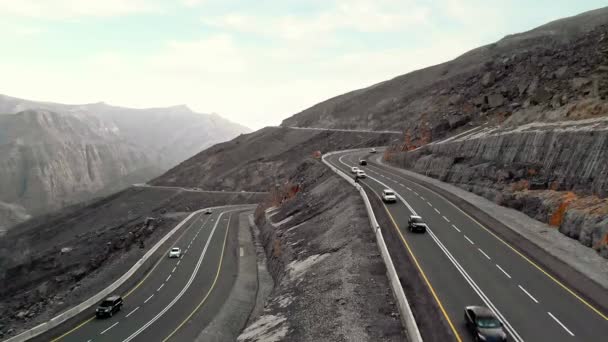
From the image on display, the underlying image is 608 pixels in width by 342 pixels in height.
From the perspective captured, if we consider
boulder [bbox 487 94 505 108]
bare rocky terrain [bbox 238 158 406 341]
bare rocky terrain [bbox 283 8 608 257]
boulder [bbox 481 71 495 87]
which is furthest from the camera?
boulder [bbox 481 71 495 87]

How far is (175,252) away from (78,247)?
117 ft

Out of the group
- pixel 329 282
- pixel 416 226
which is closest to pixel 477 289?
pixel 329 282

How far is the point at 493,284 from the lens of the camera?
64.4ft

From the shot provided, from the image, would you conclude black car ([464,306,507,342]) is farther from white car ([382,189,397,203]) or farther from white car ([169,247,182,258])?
white car ([169,247,182,258])

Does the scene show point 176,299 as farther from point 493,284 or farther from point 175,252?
point 493,284

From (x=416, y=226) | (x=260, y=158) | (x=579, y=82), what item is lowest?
(x=416, y=226)

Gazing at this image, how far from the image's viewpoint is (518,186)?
1265 inches

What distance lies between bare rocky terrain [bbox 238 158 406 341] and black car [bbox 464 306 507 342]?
9.05 ft

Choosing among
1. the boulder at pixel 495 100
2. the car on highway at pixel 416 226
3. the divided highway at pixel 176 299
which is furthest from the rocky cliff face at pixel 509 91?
the divided highway at pixel 176 299

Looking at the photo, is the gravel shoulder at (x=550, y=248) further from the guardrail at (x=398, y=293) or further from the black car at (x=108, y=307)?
the black car at (x=108, y=307)

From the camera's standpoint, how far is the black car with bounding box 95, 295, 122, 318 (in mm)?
29797

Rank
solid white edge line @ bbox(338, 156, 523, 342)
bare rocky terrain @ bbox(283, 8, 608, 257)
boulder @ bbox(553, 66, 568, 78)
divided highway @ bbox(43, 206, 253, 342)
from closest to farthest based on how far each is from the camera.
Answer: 1. solid white edge line @ bbox(338, 156, 523, 342)
2. bare rocky terrain @ bbox(283, 8, 608, 257)
3. divided highway @ bbox(43, 206, 253, 342)
4. boulder @ bbox(553, 66, 568, 78)

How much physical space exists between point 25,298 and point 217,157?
84471mm

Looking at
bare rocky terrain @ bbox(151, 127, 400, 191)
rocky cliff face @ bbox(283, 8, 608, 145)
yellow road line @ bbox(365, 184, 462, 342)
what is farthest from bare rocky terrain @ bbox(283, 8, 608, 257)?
bare rocky terrain @ bbox(151, 127, 400, 191)
